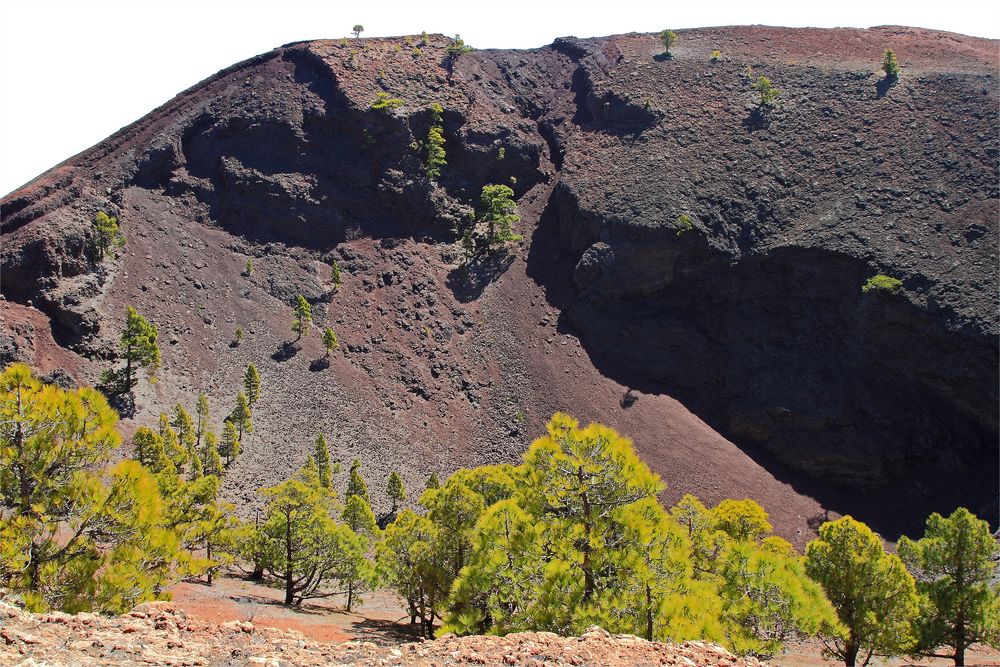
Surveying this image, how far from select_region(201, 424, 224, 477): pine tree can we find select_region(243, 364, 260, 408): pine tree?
21.6ft

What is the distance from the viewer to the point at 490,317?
65.8 m

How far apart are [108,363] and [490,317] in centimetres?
3105

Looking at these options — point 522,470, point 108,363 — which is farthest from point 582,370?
point 522,470

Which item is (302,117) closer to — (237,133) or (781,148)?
(237,133)

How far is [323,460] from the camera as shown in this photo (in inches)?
1855

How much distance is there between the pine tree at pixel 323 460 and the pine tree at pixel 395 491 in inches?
148

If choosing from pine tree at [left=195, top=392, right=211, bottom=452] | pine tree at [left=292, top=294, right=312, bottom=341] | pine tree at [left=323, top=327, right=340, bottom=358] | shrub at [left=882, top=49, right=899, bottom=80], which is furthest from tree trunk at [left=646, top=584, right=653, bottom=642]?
shrub at [left=882, top=49, right=899, bottom=80]

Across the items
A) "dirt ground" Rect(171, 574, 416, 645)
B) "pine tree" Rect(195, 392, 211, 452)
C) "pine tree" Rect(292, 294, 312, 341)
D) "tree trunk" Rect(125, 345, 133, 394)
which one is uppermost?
"pine tree" Rect(292, 294, 312, 341)

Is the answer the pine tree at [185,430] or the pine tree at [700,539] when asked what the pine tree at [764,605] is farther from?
the pine tree at [185,430]

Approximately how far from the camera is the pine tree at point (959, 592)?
79.6ft

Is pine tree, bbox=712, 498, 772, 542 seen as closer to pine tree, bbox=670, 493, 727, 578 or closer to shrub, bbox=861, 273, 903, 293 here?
pine tree, bbox=670, 493, 727, 578

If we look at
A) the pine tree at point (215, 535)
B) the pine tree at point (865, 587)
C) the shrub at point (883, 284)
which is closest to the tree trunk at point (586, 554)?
the pine tree at point (215, 535)

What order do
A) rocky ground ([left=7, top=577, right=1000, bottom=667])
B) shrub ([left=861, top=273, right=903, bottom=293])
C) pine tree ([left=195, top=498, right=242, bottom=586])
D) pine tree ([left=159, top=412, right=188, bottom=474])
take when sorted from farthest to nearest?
shrub ([left=861, top=273, right=903, bottom=293]), pine tree ([left=159, top=412, right=188, bottom=474]), pine tree ([left=195, top=498, right=242, bottom=586]), rocky ground ([left=7, top=577, right=1000, bottom=667])

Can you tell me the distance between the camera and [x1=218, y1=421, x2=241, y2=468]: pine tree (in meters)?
46.0
